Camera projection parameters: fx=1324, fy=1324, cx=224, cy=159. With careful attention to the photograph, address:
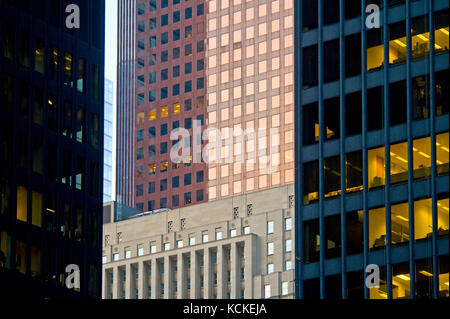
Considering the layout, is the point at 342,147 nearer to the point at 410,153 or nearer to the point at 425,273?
the point at 410,153

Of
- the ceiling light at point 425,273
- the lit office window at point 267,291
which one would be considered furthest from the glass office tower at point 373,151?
the lit office window at point 267,291

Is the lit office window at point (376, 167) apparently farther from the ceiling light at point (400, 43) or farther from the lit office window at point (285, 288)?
the lit office window at point (285, 288)

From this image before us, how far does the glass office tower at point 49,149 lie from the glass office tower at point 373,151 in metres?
21.1

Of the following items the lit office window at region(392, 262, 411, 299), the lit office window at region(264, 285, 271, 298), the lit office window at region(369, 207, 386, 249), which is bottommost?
the lit office window at region(392, 262, 411, 299)

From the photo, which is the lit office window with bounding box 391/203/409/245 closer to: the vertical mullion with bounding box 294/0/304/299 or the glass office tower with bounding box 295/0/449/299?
the glass office tower with bounding box 295/0/449/299

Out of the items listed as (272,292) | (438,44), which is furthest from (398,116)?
(272,292)

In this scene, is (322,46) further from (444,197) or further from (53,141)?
(53,141)

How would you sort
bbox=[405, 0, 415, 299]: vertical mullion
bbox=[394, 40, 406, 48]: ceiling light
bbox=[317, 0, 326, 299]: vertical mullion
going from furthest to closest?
bbox=[394, 40, 406, 48]: ceiling light, bbox=[317, 0, 326, 299]: vertical mullion, bbox=[405, 0, 415, 299]: vertical mullion

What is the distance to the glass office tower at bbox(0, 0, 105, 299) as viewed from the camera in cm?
9144

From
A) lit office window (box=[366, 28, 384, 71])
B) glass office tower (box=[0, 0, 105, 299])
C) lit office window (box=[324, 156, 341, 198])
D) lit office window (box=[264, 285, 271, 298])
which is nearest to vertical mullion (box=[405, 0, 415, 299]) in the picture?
lit office window (box=[366, 28, 384, 71])

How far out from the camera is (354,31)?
81.2 meters

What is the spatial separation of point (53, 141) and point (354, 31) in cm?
2705

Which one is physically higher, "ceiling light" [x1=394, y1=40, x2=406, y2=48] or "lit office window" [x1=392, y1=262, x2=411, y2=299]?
"ceiling light" [x1=394, y1=40, x2=406, y2=48]

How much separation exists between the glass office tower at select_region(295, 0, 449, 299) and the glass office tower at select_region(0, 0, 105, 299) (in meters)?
21.1
